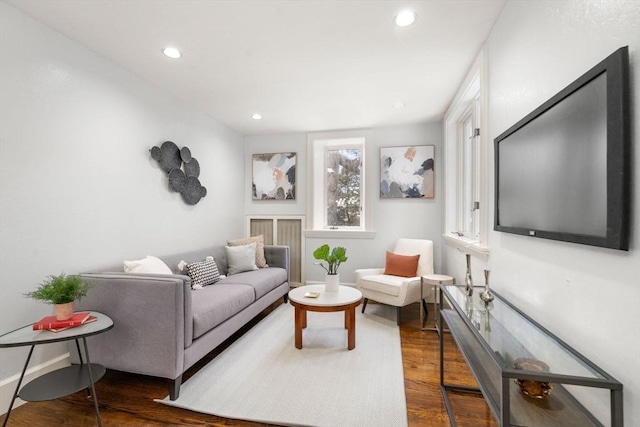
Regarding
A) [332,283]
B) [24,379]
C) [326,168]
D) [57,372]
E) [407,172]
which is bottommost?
[24,379]

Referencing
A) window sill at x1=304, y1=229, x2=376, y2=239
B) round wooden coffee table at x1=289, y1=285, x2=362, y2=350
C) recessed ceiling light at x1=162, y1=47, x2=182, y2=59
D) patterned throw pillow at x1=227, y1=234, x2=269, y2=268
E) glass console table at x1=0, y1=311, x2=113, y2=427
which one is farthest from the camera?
window sill at x1=304, y1=229, x2=376, y2=239

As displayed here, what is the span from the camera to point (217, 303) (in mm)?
2371

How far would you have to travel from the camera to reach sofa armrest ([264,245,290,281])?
399 cm

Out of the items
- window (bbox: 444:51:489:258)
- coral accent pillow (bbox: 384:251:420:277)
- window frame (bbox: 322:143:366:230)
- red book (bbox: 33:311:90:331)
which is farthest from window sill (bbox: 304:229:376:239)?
red book (bbox: 33:311:90:331)

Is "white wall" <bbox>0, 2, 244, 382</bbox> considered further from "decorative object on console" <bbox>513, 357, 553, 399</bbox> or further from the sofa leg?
"decorative object on console" <bbox>513, 357, 553, 399</bbox>

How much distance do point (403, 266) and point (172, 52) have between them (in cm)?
313

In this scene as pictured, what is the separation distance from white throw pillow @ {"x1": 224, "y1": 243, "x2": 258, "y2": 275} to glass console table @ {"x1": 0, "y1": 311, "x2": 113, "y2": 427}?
1792 millimetres

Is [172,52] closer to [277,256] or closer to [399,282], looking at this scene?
[277,256]

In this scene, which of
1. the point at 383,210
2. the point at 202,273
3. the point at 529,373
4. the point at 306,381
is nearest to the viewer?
the point at 529,373

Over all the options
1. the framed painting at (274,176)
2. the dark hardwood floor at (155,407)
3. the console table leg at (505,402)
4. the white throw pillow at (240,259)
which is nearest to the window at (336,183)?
the framed painting at (274,176)

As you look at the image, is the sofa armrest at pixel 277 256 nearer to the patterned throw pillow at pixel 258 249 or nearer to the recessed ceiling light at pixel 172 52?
the patterned throw pillow at pixel 258 249

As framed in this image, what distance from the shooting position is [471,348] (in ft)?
5.04

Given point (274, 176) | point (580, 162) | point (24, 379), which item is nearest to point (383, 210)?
point (274, 176)

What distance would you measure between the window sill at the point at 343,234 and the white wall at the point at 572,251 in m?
2.38
